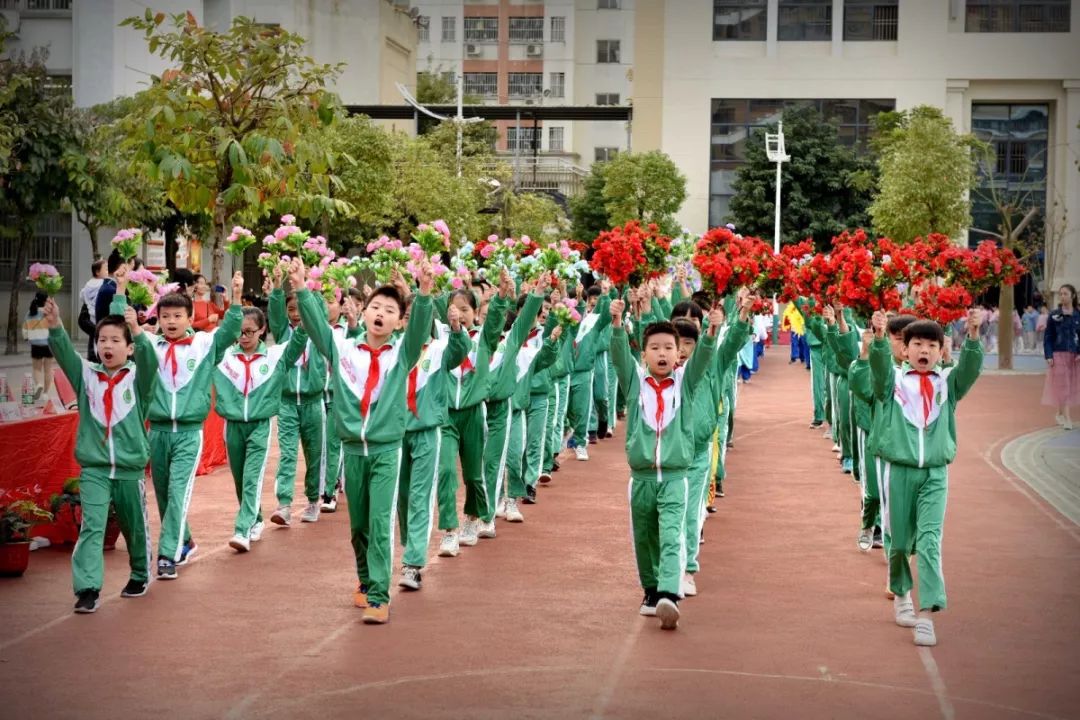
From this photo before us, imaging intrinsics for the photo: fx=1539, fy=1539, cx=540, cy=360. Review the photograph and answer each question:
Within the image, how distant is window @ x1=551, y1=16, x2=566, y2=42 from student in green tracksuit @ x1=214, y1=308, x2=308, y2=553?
72980mm

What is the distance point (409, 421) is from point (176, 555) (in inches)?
78.2

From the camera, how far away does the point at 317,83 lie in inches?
642

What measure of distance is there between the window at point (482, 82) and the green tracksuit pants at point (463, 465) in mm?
72261

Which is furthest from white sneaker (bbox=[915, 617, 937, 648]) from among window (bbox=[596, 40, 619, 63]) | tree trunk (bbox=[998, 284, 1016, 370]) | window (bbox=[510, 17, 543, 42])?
window (bbox=[596, 40, 619, 63])

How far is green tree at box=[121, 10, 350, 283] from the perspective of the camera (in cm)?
1517

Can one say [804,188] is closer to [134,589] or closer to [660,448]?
[660,448]

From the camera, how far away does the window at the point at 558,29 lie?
8325 centimetres

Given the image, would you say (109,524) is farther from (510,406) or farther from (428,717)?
(428,717)

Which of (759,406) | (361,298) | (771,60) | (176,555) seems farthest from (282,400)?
(771,60)

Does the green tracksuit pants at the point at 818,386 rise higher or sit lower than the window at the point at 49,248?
lower

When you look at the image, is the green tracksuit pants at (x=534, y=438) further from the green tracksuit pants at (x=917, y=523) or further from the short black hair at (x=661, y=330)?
the green tracksuit pants at (x=917, y=523)

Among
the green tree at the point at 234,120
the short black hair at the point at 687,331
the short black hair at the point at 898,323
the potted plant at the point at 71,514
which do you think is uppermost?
the green tree at the point at 234,120

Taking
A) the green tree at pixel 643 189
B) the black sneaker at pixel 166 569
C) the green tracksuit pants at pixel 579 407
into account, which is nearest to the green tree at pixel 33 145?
the green tracksuit pants at pixel 579 407

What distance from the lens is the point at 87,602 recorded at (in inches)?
380
